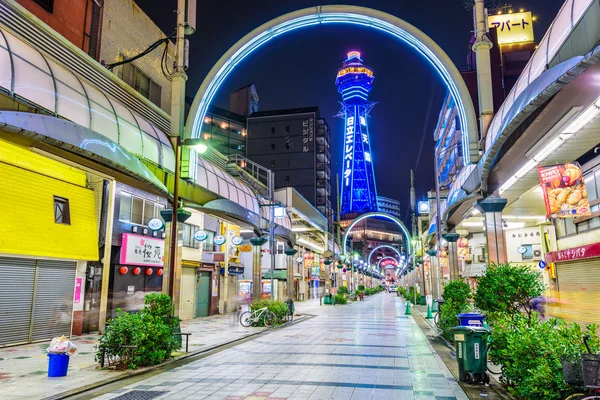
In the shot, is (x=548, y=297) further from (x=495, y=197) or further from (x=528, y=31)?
(x=528, y=31)

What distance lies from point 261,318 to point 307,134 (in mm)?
74378

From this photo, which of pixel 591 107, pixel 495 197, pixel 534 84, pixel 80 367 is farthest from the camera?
pixel 495 197

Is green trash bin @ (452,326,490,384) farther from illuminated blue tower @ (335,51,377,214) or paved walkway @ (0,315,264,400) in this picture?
illuminated blue tower @ (335,51,377,214)

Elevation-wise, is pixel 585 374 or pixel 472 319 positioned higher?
pixel 472 319

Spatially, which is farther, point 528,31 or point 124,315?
point 528,31

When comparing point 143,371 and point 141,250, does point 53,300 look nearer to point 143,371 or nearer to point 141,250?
point 141,250

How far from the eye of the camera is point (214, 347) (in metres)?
16.3

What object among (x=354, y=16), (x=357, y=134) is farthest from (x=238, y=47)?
(x=357, y=134)

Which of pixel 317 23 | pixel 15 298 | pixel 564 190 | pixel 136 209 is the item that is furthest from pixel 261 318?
pixel 564 190

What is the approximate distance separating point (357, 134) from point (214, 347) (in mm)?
122177

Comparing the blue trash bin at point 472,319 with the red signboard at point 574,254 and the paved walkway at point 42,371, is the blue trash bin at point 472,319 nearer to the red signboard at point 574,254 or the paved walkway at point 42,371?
the paved walkway at point 42,371

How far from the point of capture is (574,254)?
24062 mm

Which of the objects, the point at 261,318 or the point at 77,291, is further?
the point at 261,318

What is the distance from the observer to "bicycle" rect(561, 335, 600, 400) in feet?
18.6
